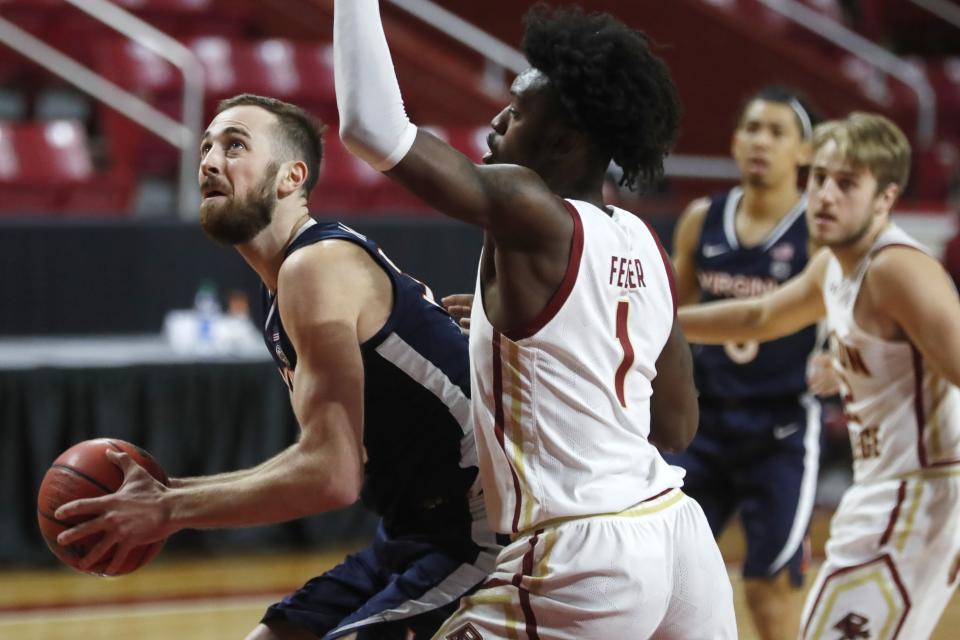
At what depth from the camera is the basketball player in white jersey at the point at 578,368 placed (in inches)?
104

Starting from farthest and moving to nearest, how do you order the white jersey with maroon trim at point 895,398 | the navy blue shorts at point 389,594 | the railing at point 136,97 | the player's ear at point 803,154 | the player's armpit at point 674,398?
1. the railing at point 136,97
2. the player's ear at point 803,154
3. the white jersey with maroon trim at point 895,398
4. the navy blue shorts at point 389,594
5. the player's armpit at point 674,398

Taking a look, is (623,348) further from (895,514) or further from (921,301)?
(895,514)

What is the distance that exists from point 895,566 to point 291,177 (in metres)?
1.87

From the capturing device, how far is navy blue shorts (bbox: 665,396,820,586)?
5.04 m

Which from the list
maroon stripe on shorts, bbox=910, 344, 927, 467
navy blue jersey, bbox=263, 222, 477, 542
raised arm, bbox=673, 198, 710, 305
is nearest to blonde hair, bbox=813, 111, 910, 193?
maroon stripe on shorts, bbox=910, 344, 927, 467

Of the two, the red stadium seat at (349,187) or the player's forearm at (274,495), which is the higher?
the red stadium seat at (349,187)

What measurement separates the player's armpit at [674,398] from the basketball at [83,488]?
104 cm

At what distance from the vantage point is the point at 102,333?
307 inches

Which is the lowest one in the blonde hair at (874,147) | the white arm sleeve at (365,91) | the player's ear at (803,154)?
the white arm sleeve at (365,91)

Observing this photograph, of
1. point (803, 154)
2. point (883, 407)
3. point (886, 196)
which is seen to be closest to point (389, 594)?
point (883, 407)

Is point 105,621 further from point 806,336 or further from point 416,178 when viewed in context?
point 416,178

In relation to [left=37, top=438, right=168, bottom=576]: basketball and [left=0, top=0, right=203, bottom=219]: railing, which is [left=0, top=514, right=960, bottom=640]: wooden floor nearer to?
[left=0, top=0, right=203, bottom=219]: railing

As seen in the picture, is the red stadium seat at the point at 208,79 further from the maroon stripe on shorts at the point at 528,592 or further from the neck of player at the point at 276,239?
the maroon stripe on shorts at the point at 528,592

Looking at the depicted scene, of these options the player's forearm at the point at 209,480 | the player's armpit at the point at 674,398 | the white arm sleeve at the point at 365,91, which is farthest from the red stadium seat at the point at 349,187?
the white arm sleeve at the point at 365,91
